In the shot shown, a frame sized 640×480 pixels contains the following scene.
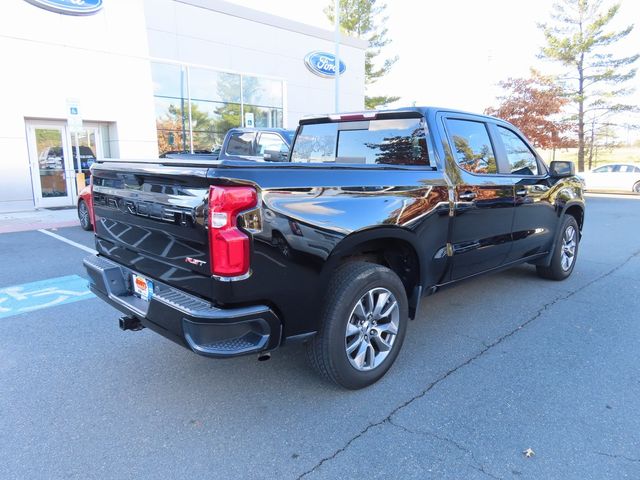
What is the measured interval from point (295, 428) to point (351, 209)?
1401 mm

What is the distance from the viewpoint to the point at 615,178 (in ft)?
72.7

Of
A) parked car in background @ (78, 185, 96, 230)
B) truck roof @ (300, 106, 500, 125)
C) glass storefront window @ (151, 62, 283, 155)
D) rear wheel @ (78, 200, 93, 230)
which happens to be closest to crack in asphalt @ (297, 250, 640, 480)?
truck roof @ (300, 106, 500, 125)

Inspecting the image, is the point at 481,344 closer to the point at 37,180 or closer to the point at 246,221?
the point at 246,221

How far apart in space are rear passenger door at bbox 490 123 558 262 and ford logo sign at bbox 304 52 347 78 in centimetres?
1534

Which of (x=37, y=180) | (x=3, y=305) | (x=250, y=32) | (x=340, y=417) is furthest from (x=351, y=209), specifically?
(x=250, y=32)

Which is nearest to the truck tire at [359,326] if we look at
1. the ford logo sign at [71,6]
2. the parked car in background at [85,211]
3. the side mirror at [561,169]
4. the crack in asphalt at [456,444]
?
the crack in asphalt at [456,444]

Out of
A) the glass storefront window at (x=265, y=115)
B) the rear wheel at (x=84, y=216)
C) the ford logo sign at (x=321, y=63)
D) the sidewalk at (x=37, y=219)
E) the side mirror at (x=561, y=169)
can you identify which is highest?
the ford logo sign at (x=321, y=63)

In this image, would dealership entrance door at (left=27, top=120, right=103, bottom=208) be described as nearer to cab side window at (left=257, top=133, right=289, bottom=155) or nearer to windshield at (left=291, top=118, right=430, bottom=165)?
cab side window at (left=257, top=133, right=289, bottom=155)

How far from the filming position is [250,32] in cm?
1694

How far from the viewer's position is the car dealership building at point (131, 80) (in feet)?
40.6

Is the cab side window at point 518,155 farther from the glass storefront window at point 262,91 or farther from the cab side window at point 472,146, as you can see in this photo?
the glass storefront window at point 262,91

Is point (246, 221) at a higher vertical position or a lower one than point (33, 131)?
lower

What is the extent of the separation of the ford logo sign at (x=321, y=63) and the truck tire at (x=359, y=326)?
17260 millimetres

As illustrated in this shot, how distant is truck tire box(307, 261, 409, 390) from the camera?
290cm
